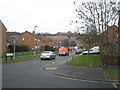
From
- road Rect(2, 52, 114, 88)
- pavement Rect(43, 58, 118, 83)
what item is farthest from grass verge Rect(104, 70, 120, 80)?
road Rect(2, 52, 114, 88)

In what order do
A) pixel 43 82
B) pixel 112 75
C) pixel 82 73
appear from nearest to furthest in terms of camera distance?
pixel 43 82, pixel 112 75, pixel 82 73

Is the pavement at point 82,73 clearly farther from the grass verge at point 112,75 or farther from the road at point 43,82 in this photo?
the road at point 43,82

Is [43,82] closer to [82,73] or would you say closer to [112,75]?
[82,73]

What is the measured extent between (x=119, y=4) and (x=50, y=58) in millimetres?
14613

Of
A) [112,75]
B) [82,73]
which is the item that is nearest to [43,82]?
[82,73]

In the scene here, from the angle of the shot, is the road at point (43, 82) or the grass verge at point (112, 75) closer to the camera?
the road at point (43, 82)

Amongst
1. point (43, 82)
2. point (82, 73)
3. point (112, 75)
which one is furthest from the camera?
point (82, 73)

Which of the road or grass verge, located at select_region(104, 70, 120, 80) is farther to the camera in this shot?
grass verge, located at select_region(104, 70, 120, 80)

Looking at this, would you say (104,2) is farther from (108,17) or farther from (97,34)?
(97,34)

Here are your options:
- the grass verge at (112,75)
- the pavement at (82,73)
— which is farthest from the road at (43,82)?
the grass verge at (112,75)

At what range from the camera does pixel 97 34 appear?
2123 centimetres

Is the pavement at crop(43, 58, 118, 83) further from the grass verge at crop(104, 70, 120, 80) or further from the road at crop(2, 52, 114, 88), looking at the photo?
the road at crop(2, 52, 114, 88)

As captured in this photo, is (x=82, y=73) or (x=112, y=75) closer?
(x=112, y=75)

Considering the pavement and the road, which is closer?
the road
